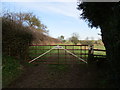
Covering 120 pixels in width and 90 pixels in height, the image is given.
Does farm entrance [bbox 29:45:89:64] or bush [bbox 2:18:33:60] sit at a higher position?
bush [bbox 2:18:33:60]

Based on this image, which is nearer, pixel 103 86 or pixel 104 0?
pixel 103 86

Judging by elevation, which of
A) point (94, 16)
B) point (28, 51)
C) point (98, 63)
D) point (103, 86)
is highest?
point (94, 16)

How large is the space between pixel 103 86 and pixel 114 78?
2.17 feet

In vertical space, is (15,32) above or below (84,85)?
above

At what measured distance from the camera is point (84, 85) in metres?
3.26

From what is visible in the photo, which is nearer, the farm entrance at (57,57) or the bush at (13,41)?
the bush at (13,41)

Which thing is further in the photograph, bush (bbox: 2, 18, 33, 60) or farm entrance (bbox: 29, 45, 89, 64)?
farm entrance (bbox: 29, 45, 89, 64)

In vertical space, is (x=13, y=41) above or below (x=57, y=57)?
above

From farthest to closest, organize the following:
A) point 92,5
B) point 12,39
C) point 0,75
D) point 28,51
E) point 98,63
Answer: point 28,51, point 12,39, point 98,63, point 0,75, point 92,5

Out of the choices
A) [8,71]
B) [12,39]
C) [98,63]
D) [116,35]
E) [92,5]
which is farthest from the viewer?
[12,39]

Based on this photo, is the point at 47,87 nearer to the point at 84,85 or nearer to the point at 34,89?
the point at 34,89

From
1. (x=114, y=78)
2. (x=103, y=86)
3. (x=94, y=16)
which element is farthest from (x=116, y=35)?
(x=94, y=16)

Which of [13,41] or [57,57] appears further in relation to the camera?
[57,57]

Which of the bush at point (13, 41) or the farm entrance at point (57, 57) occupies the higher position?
the bush at point (13, 41)
